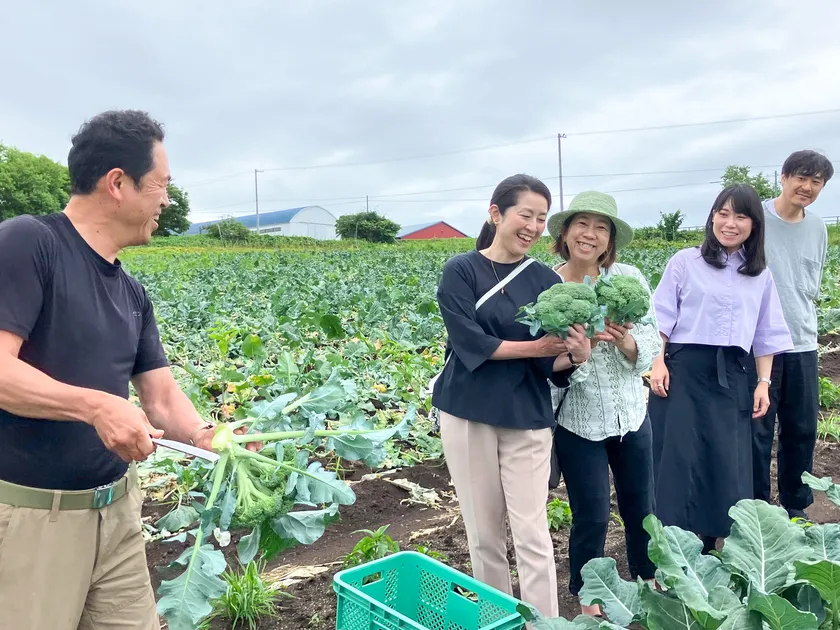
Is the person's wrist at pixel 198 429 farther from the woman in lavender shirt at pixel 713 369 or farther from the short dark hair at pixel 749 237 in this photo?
the short dark hair at pixel 749 237

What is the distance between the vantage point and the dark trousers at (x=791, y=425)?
12.5 ft

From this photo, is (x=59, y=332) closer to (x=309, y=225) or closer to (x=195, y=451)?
(x=195, y=451)

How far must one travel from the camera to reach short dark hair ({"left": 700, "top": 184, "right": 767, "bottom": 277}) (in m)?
3.25

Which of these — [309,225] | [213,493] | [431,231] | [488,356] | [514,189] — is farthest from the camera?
[309,225]

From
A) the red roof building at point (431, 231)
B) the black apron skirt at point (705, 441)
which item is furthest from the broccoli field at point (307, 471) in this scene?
the red roof building at point (431, 231)

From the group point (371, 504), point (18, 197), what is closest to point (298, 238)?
point (18, 197)

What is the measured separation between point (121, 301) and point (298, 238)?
4202 centimetres

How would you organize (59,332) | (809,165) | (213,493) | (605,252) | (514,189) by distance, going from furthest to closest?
(809,165)
(605,252)
(514,189)
(213,493)
(59,332)

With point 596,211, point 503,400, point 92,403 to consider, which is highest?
point 596,211

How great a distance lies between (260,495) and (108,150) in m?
1.05

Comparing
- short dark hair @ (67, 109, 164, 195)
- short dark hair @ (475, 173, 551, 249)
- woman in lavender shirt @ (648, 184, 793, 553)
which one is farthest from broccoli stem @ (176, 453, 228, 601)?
woman in lavender shirt @ (648, 184, 793, 553)

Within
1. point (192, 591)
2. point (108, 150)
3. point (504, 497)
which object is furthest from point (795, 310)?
point (108, 150)

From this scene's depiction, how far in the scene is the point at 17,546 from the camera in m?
1.84

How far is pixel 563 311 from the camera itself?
2.43m
